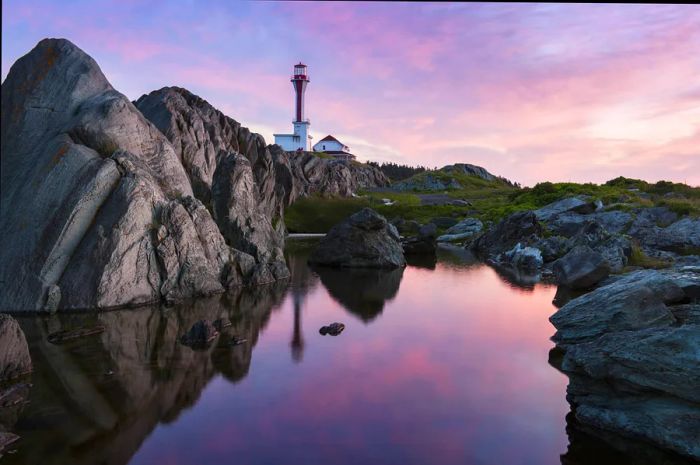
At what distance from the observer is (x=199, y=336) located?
101 ft

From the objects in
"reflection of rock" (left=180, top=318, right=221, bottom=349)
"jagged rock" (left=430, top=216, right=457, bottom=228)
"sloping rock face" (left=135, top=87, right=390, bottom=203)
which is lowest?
"reflection of rock" (left=180, top=318, right=221, bottom=349)

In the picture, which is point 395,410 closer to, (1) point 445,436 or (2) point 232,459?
(1) point 445,436

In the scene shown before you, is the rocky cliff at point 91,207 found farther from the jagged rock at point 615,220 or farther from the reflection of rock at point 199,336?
the jagged rock at point 615,220

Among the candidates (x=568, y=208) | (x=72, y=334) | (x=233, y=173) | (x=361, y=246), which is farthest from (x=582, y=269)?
(x=568, y=208)

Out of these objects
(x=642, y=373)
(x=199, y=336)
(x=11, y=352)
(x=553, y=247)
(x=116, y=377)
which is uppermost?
(x=553, y=247)

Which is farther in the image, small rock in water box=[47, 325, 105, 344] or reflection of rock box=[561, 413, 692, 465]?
small rock in water box=[47, 325, 105, 344]

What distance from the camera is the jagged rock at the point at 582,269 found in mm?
48938

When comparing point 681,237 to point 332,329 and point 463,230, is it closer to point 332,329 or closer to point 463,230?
point 463,230

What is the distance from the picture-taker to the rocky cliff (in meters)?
35.5

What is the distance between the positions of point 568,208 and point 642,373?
8229cm

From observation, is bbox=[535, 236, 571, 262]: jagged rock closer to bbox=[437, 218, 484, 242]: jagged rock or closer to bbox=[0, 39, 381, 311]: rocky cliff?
bbox=[437, 218, 484, 242]: jagged rock

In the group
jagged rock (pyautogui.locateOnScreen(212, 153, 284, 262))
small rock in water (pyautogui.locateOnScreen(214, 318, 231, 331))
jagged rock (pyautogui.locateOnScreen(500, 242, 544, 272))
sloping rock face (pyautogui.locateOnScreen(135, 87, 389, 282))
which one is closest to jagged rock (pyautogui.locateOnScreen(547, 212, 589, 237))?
jagged rock (pyautogui.locateOnScreen(500, 242, 544, 272))

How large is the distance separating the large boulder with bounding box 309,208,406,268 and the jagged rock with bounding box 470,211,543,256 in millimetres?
21126

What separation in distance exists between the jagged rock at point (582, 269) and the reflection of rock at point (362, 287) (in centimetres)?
1635
